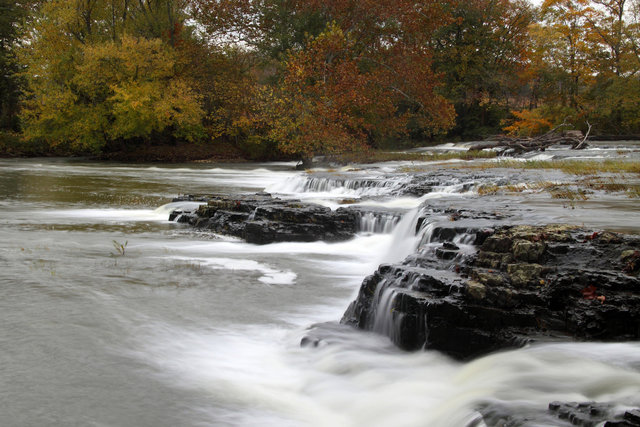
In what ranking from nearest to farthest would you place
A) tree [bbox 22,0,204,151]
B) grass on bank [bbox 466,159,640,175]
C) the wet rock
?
1. the wet rock
2. grass on bank [bbox 466,159,640,175]
3. tree [bbox 22,0,204,151]

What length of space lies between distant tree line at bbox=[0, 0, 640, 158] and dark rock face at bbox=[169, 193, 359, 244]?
15100mm

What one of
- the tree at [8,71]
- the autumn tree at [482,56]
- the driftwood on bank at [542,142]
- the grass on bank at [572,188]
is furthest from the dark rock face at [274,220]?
the autumn tree at [482,56]

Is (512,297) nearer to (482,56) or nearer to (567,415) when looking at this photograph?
(567,415)

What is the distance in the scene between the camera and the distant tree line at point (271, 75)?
28156 millimetres

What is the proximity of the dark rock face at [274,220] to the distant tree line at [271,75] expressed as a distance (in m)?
15.1

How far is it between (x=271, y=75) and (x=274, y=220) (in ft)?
84.1

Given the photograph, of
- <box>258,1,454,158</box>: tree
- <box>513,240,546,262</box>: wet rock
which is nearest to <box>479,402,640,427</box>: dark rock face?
<box>513,240,546,262</box>: wet rock

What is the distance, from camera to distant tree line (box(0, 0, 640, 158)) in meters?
28.2

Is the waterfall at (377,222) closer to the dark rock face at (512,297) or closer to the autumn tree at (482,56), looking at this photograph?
the dark rock face at (512,297)

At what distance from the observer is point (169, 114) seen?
32938 millimetres

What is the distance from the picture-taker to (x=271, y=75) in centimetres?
3484

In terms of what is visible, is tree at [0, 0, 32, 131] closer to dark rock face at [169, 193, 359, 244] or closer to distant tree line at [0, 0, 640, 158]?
distant tree line at [0, 0, 640, 158]

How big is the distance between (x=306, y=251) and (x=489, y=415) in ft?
20.4

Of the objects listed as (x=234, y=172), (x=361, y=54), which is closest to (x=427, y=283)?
(x=234, y=172)
